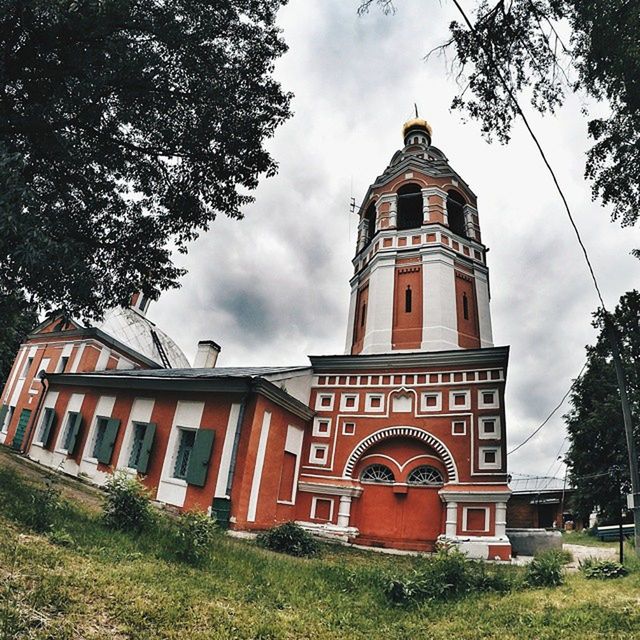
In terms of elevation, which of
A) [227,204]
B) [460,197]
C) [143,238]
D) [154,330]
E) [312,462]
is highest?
[460,197]

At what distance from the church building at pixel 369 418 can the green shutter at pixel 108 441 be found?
0.06 m

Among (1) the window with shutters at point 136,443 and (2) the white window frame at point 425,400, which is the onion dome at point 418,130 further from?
(1) the window with shutters at point 136,443

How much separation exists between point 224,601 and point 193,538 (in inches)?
66.3

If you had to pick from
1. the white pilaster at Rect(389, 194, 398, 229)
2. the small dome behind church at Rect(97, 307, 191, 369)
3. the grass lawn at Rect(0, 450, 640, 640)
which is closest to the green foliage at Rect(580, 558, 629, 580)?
the grass lawn at Rect(0, 450, 640, 640)

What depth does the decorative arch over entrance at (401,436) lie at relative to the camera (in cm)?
1401

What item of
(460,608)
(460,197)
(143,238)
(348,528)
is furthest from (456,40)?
(460,197)

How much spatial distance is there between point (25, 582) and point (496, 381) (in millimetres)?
13480

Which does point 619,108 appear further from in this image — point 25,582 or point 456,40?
point 25,582

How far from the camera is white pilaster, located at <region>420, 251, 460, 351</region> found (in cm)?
1662

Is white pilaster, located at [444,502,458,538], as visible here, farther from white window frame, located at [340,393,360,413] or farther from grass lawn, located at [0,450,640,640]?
grass lawn, located at [0,450,640,640]

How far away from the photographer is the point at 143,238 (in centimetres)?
852

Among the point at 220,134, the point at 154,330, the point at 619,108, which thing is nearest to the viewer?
the point at 619,108

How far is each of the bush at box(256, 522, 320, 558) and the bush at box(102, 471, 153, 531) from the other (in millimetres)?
3375

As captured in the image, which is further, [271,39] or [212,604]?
[271,39]
